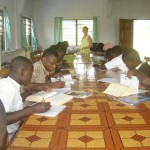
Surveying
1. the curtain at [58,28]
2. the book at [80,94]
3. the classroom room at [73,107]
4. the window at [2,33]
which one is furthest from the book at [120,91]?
the curtain at [58,28]

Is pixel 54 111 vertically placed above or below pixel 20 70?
below

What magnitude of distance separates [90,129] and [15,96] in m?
0.60

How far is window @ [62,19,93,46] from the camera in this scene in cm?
1008

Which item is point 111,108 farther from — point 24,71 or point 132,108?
point 24,71

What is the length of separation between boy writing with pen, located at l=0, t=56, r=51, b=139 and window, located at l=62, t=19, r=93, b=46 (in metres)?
8.49

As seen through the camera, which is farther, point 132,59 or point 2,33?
point 2,33

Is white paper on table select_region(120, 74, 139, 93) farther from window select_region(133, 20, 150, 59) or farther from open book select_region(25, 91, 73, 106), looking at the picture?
window select_region(133, 20, 150, 59)

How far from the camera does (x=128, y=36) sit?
9.70 m

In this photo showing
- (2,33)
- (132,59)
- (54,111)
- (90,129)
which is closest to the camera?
(90,129)

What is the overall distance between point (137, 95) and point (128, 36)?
8034mm

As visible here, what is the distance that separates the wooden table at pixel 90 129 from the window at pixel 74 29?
28.0 feet

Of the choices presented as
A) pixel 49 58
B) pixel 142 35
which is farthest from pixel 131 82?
pixel 142 35

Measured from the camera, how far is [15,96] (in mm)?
1660

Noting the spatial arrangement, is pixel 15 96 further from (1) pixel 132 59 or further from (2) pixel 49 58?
(1) pixel 132 59
